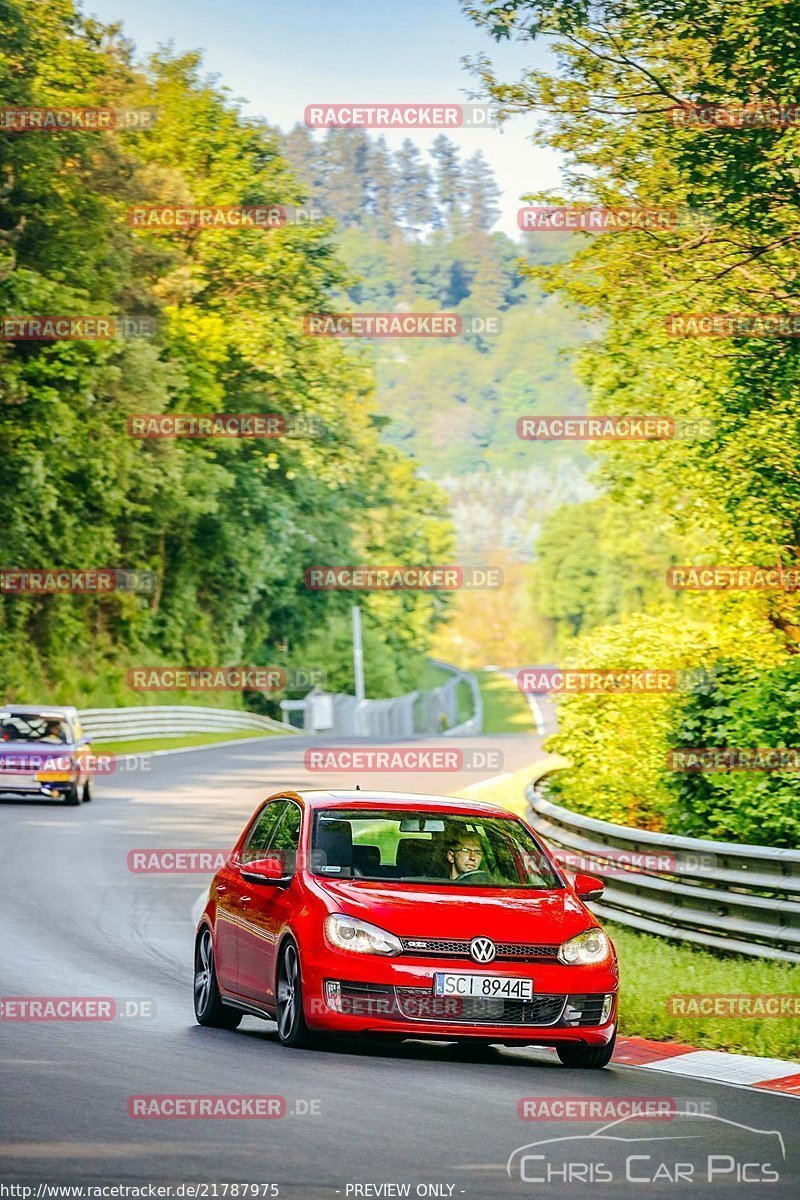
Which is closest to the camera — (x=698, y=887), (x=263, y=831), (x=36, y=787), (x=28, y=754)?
(x=263, y=831)

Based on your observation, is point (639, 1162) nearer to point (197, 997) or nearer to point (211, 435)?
point (197, 997)

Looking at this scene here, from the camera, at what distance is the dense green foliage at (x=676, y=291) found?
22.6m

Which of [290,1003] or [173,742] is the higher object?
[290,1003]

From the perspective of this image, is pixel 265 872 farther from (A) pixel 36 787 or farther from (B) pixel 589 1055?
(A) pixel 36 787

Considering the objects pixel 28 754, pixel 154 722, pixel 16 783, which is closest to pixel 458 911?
pixel 28 754

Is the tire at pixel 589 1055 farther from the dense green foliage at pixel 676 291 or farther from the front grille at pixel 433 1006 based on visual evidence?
the dense green foliage at pixel 676 291

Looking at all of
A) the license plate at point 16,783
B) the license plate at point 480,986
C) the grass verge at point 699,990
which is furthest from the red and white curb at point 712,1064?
the license plate at point 16,783

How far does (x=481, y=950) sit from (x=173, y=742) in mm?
43902

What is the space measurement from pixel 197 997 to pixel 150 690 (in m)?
52.7

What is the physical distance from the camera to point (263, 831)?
1254 cm

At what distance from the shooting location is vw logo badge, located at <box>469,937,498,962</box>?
10.5 meters

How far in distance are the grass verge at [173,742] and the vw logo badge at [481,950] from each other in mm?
37441

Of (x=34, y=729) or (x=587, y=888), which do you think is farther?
(x=34, y=729)

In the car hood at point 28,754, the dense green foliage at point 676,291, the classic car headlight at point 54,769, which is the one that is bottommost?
the classic car headlight at point 54,769
